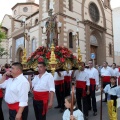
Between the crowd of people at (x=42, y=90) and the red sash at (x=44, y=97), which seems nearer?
the crowd of people at (x=42, y=90)

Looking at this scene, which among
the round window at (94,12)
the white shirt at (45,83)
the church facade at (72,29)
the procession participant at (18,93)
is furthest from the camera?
the round window at (94,12)

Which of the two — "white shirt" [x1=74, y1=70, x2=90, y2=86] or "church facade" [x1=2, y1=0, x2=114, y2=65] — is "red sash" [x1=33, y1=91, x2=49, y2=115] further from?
"church facade" [x1=2, y1=0, x2=114, y2=65]

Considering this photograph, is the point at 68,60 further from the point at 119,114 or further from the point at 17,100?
the point at 17,100

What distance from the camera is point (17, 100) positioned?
3539mm

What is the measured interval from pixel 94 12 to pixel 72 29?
19.7ft

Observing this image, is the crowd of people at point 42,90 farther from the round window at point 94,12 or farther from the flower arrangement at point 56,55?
the round window at point 94,12

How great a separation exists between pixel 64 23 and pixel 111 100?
1394cm

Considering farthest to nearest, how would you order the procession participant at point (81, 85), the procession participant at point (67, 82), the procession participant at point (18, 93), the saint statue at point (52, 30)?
the procession participant at point (67, 82) → the saint statue at point (52, 30) → the procession participant at point (81, 85) → the procession participant at point (18, 93)

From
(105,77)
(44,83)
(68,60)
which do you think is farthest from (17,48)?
(44,83)

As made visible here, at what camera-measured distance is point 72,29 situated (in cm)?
1962

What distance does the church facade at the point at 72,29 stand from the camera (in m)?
18.9

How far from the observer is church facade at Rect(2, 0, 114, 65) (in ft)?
62.1

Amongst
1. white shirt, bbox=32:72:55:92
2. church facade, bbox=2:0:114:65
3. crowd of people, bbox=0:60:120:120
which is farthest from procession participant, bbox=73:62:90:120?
church facade, bbox=2:0:114:65

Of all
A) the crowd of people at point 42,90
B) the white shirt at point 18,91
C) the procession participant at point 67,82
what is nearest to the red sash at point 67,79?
the procession participant at point 67,82
